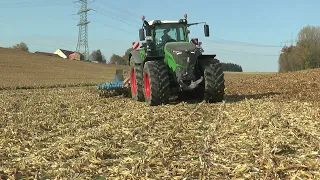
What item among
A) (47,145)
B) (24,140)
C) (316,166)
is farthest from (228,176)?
(24,140)

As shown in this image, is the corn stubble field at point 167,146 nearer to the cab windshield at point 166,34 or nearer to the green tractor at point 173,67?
the green tractor at point 173,67

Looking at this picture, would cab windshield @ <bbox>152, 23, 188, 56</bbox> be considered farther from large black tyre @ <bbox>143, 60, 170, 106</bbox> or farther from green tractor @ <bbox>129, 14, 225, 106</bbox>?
large black tyre @ <bbox>143, 60, 170, 106</bbox>

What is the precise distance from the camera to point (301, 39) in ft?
257

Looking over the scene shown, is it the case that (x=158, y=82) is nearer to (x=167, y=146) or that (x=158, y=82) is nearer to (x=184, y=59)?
(x=184, y=59)

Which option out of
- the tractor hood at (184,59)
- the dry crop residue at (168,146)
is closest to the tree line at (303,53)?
the tractor hood at (184,59)

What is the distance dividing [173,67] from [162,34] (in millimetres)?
1615

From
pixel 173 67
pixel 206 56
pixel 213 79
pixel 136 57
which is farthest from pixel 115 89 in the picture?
pixel 213 79

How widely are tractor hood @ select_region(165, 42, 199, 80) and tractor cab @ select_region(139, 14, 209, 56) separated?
1197 millimetres

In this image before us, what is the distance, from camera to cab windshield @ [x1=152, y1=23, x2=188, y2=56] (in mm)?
12055

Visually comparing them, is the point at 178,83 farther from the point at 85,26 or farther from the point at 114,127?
the point at 85,26

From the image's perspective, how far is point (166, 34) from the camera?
12109 mm

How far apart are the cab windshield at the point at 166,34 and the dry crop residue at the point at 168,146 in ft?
12.2

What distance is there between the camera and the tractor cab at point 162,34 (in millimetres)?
12008

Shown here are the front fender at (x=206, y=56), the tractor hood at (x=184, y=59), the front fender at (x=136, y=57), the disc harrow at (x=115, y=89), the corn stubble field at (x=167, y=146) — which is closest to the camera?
the corn stubble field at (x=167, y=146)
